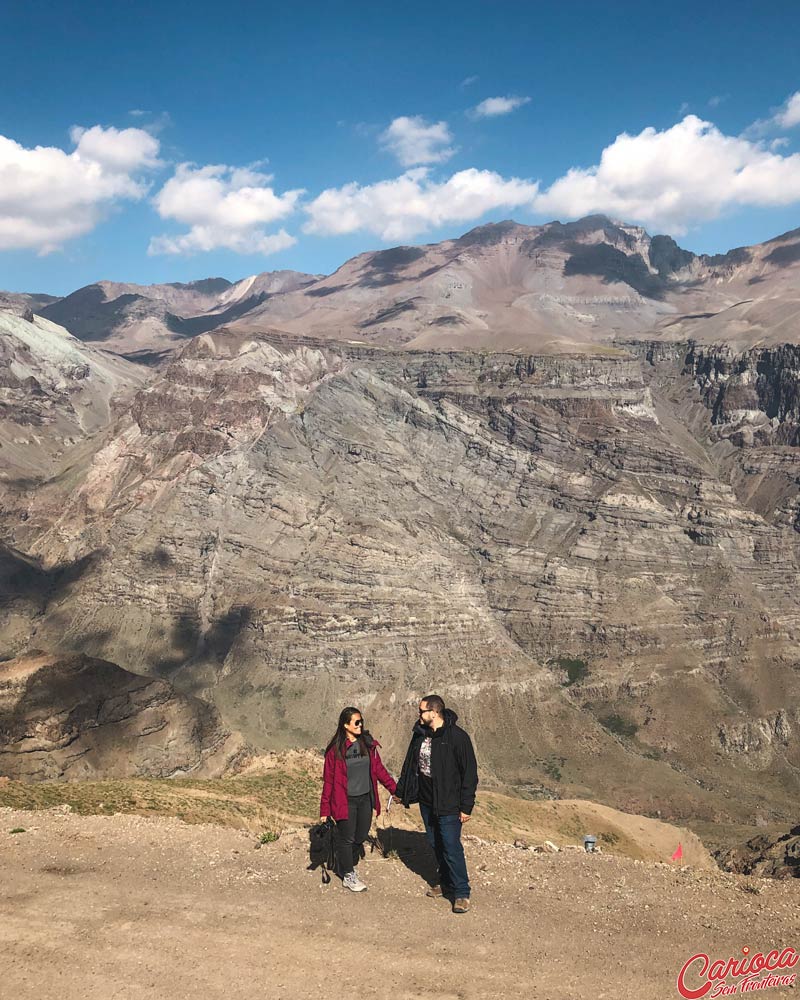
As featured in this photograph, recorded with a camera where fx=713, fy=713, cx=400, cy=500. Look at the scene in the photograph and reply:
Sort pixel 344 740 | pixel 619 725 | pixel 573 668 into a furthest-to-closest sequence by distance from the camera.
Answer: pixel 573 668 < pixel 619 725 < pixel 344 740

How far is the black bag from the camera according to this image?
17.6 meters

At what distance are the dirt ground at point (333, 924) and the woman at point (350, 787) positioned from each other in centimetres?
105

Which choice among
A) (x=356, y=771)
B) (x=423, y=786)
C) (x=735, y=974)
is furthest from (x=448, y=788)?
(x=735, y=974)

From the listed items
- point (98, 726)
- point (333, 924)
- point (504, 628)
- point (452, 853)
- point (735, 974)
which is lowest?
point (504, 628)

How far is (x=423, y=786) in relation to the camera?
1709 centimetres

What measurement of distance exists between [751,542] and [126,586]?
167 m

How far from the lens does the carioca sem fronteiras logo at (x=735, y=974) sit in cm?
1338

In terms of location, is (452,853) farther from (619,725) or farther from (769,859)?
(619,725)

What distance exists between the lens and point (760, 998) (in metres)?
13.0

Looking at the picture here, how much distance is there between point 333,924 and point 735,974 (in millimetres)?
8196

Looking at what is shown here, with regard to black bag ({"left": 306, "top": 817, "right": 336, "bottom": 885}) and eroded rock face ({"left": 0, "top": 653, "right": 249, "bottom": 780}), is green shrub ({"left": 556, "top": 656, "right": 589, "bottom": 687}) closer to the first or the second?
eroded rock face ({"left": 0, "top": 653, "right": 249, "bottom": 780})

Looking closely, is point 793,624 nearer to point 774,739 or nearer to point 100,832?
point 774,739

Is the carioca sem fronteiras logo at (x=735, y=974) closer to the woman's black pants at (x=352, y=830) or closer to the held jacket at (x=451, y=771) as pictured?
the held jacket at (x=451, y=771)

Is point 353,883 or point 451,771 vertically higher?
point 451,771
